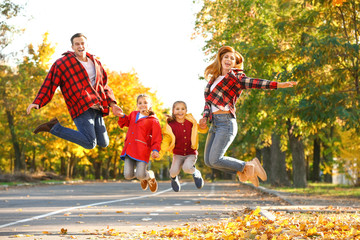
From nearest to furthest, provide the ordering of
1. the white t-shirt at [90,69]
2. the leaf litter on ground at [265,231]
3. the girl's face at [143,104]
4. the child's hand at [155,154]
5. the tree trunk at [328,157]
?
the child's hand at [155,154] < the girl's face at [143,104] < the white t-shirt at [90,69] < the leaf litter on ground at [265,231] < the tree trunk at [328,157]

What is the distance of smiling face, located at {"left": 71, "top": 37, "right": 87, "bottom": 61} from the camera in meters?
7.19

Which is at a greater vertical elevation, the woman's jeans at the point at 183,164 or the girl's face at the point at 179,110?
the girl's face at the point at 179,110

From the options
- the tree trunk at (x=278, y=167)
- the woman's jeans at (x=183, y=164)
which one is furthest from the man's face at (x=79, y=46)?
the tree trunk at (x=278, y=167)

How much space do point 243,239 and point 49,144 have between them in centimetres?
3978

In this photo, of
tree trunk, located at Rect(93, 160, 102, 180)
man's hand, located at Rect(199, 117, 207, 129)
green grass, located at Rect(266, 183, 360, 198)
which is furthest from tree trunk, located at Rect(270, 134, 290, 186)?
tree trunk, located at Rect(93, 160, 102, 180)

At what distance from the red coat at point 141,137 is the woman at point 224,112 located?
2.05 feet

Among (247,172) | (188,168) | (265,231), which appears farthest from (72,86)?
(265,231)

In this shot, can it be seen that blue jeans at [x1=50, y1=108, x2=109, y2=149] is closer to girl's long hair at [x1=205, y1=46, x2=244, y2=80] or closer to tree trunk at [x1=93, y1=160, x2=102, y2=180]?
girl's long hair at [x1=205, y1=46, x2=244, y2=80]

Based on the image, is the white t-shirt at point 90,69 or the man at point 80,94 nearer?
the man at point 80,94

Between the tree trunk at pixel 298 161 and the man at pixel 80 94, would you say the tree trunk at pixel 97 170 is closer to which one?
the tree trunk at pixel 298 161

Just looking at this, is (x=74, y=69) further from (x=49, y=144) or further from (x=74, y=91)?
(x=49, y=144)

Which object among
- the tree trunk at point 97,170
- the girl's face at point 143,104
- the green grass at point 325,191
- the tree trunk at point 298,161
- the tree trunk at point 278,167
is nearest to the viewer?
the girl's face at point 143,104

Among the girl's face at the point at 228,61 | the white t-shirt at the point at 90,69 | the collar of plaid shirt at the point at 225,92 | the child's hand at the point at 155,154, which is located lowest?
the child's hand at the point at 155,154

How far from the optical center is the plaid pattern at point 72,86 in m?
7.20
